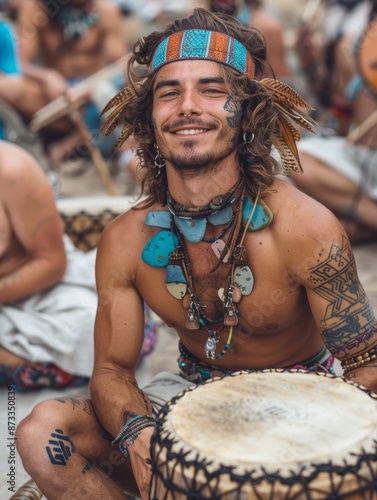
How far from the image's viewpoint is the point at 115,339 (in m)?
3.08

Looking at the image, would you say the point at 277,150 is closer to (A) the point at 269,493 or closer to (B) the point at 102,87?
(A) the point at 269,493

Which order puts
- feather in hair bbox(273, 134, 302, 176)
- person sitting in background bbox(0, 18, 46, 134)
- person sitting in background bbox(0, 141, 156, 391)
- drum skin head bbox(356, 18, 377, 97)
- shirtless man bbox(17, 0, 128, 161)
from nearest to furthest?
feather in hair bbox(273, 134, 302, 176) < person sitting in background bbox(0, 141, 156, 391) < drum skin head bbox(356, 18, 377, 97) < person sitting in background bbox(0, 18, 46, 134) < shirtless man bbox(17, 0, 128, 161)

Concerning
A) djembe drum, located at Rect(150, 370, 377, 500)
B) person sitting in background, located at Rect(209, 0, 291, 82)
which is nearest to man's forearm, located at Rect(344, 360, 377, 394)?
djembe drum, located at Rect(150, 370, 377, 500)

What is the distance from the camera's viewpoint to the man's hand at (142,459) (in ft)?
8.30

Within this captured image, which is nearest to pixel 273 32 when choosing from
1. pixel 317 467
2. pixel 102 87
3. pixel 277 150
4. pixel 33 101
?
pixel 102 87

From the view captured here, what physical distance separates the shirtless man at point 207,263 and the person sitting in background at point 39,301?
0.87 m

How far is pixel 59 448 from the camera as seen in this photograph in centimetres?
282

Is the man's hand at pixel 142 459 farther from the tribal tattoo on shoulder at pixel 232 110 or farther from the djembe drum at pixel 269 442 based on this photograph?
the tribal tattoo on shoulder at pixel 232 110

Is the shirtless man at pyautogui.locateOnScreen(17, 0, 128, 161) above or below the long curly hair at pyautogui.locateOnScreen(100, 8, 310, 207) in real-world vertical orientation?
below

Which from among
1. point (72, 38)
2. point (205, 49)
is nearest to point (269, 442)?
point (205, 49)

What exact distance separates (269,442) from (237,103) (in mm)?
1260

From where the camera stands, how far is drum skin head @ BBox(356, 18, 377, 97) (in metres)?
5.61

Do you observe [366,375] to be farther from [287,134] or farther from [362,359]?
[287,134]

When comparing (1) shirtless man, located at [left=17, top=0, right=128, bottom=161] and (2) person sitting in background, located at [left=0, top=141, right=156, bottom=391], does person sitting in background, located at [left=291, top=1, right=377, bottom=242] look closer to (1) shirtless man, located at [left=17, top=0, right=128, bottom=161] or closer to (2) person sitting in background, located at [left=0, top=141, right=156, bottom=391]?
(2) person sitting in background, located at [left=0, top=141, right=156, bottom=391]
